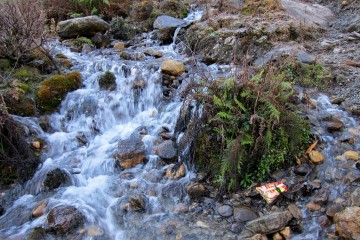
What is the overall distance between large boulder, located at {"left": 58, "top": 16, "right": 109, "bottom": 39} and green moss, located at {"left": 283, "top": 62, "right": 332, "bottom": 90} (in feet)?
23.8

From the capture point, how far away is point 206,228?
4.03m

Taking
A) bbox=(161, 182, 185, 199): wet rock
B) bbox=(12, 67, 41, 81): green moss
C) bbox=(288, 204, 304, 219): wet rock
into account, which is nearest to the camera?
bbox=(288, 204, 304, 219): wet rock

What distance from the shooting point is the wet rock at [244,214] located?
158 inches

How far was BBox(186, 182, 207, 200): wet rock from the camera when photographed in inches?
180

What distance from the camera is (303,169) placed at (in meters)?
4.36

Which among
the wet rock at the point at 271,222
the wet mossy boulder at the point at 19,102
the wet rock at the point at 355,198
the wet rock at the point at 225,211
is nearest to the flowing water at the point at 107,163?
the wet mossy boulder at the point at 19,102

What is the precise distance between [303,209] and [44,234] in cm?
341

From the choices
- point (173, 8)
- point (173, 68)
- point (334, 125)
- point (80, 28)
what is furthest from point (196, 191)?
point (173, 8)

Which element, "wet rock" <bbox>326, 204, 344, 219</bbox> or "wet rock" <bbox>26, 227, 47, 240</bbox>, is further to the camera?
"wet rock" <bbox>26, 227, 47, 240</bbox>

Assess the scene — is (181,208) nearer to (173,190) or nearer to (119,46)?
(173,190)

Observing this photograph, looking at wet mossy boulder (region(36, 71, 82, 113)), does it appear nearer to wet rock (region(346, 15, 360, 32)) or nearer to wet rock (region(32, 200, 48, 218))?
wet rock (region(32, 200, 48, 218))

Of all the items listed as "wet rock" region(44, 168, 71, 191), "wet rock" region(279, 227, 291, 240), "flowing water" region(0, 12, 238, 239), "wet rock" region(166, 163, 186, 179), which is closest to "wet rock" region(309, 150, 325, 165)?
"wet rock" region(279, 227, 291, 240)

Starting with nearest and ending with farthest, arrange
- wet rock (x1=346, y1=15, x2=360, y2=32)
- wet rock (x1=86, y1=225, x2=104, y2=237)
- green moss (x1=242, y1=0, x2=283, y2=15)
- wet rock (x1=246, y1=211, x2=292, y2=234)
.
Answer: wet rock (x1=246, y1=211, x2=292, y2=234) → wet rock (x1=86, y1=225, x2=104, y2=237) → wet rock (x1=346, y1=15, x2=360, y2=32) → green moss (x1=242, y1=0, x2=283, y2=15)

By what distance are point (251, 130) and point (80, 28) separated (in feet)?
27.4
